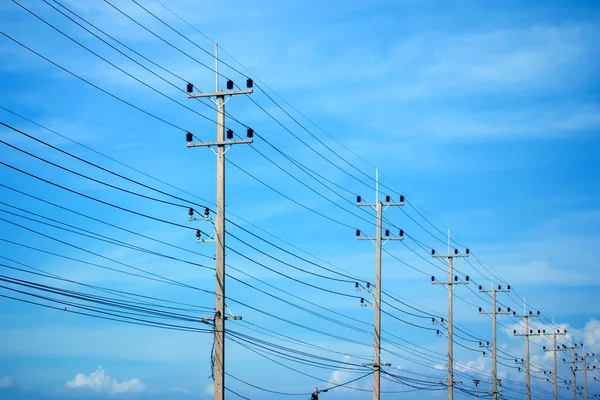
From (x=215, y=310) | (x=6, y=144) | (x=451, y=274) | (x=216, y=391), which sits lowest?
(x=216, y=391)

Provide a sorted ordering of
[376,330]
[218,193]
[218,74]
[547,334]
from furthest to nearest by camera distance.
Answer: [547,334]
[376,330]
[218,74]
[218,193]

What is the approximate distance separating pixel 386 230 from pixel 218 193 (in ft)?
78.7

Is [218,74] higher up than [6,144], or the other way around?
[218,74]

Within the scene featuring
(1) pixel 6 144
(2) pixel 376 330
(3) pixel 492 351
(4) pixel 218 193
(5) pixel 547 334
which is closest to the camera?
(1) pixel 6 144

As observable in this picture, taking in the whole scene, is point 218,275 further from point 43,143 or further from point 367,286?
point 367,286

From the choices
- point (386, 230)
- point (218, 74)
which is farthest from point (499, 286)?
point (218, 74)

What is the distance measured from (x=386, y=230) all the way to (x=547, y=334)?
2581 inches

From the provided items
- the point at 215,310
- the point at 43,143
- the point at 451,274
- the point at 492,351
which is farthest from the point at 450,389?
the point at 43,143

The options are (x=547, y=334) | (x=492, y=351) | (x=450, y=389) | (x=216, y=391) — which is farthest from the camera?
(x=547, y=334)

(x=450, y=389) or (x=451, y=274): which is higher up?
(x=451, y=274)

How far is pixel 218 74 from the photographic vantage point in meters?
38.3

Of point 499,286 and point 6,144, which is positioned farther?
point 499,286

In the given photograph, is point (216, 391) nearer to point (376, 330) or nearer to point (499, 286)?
point (376, 330)

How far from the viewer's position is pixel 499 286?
9081cm
